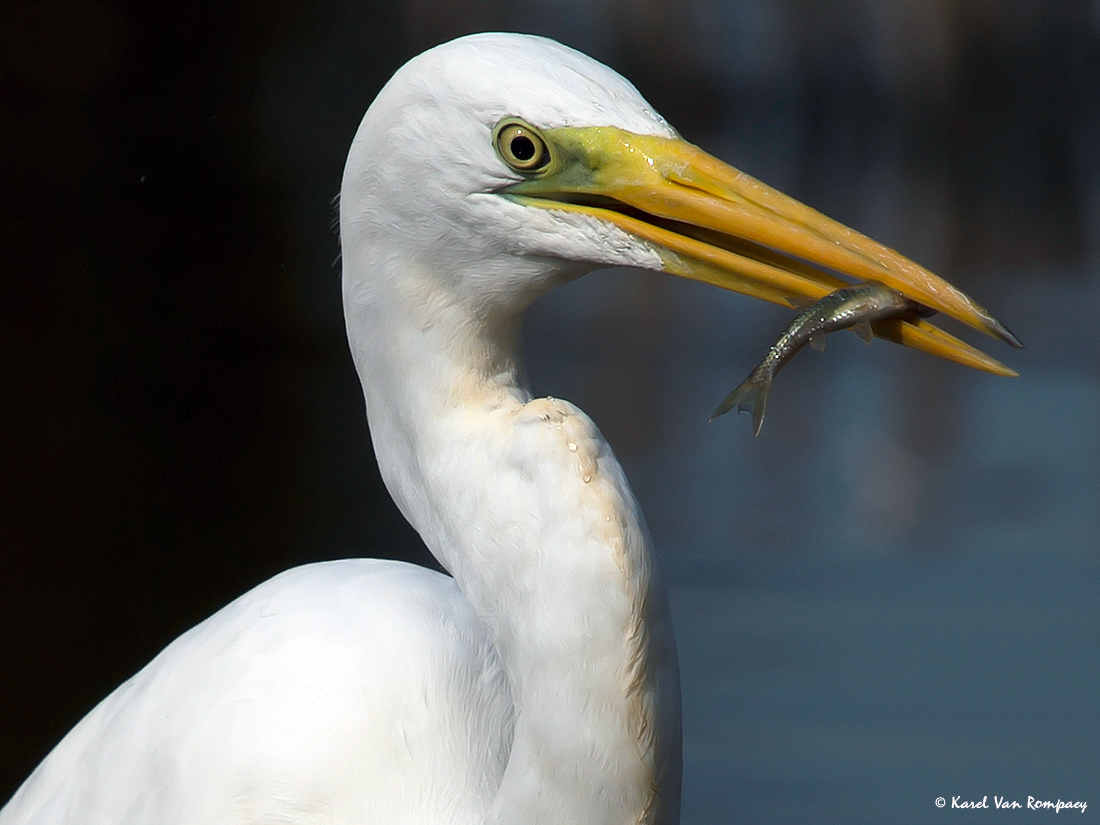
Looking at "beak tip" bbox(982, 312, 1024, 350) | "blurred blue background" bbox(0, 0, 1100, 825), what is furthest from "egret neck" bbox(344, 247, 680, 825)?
"blurred blue background" bbox(0, 0, 1100, 825)

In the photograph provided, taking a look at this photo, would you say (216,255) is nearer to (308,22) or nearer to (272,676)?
(308,22)

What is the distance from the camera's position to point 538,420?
3.17 ft

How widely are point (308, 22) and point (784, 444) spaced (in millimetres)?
6560

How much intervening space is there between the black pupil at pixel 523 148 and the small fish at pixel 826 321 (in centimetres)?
23

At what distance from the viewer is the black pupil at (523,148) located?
0.97 metres

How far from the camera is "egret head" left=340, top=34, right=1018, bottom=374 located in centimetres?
96

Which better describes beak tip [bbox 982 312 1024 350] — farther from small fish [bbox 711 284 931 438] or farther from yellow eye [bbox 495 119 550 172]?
yellow eye [bbox 495 119 550 172]

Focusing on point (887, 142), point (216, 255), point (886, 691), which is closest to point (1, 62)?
point (216, 255)

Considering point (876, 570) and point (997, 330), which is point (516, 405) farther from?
point (876, 570)

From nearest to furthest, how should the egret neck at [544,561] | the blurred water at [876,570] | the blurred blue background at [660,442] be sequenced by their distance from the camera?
the egret neck at [544,561] < the blurred water at [876,570] < the blurred blue background at [660,442]

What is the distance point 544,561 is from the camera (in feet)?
3.10

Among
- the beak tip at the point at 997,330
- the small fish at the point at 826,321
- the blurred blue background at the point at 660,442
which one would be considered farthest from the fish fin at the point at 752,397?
the blurred blue background at the point at 660,442

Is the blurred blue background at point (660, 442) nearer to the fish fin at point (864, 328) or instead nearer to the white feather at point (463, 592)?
the white feather at point (463, 592)

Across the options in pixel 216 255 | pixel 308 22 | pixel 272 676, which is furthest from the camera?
pixel 308 22
